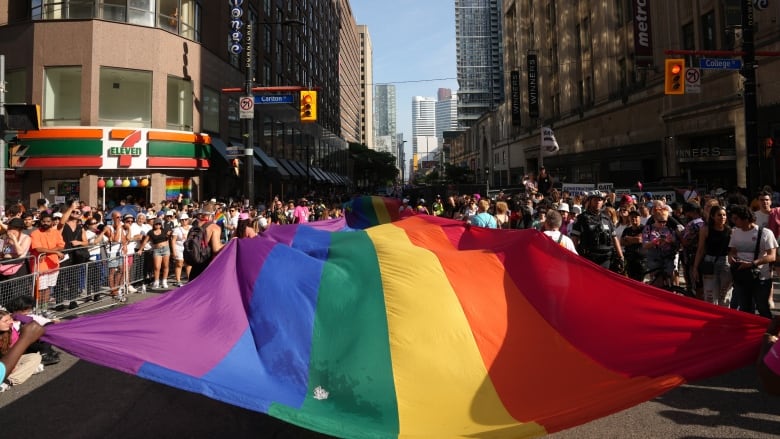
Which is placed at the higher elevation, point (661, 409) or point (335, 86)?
point (335, 86)

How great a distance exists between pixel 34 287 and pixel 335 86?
84.0 metres

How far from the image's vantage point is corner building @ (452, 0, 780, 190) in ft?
68.3

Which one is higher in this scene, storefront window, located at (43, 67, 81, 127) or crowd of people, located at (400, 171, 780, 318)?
storefront window, located at (43, 67, 81, 127)

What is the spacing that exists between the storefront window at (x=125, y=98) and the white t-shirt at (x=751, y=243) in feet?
77.0

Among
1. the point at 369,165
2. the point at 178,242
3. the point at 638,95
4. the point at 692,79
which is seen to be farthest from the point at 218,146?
the point at 369,165

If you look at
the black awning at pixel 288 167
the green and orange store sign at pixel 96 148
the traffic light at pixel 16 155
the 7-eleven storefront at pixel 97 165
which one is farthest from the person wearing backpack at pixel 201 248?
the black awning at pixel 288 167

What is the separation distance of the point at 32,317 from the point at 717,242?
8833 mm

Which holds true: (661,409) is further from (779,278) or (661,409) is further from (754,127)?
(754,127)

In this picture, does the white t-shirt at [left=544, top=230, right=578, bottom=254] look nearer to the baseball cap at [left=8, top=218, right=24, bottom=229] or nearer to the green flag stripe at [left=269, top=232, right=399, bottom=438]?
the green flag stripe at [left=269, top=232, right=399, bottom=438]

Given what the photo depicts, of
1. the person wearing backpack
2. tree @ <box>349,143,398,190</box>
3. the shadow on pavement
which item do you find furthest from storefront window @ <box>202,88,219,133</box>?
tree @ <box>349,143,398,190</box>

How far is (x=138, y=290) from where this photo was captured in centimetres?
1073

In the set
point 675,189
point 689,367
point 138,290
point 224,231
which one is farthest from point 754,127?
point 138,290

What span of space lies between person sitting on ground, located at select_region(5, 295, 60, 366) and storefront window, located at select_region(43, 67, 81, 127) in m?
18.8

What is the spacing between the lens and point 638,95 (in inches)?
1160
